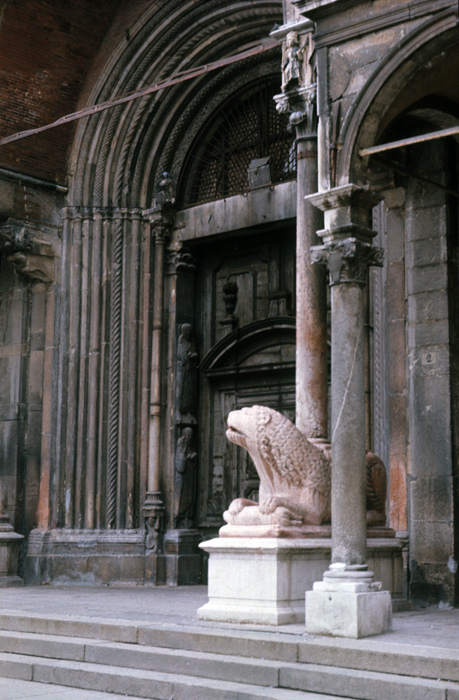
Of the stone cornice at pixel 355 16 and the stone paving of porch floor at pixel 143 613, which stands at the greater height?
the stone cornice at pixel 355 16

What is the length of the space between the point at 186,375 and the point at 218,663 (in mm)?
7777

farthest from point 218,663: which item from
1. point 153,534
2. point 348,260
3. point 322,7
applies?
point 153,534

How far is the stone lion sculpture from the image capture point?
29.4ft

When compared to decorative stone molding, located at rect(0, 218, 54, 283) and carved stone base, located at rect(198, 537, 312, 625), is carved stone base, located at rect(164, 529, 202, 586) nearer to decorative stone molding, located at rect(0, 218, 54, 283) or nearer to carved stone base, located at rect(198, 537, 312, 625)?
decorative stone molding, located at rect(0, 218, 54, 283)

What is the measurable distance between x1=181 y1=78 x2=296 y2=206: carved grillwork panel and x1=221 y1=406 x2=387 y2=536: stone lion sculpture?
6137 mm

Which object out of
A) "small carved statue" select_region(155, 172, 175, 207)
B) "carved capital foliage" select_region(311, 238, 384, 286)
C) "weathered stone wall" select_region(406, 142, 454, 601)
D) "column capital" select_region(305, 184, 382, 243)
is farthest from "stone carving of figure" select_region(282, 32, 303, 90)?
"small carved statue" select_region(155, 172, 175, 207)

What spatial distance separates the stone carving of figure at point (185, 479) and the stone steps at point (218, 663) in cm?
562

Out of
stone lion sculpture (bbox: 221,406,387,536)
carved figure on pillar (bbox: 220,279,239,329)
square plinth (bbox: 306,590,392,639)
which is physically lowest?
square plinth (bbox: 306,590,392,639)

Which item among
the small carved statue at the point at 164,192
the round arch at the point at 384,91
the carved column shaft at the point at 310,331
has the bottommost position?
the carved column shaft at the point at 310,331

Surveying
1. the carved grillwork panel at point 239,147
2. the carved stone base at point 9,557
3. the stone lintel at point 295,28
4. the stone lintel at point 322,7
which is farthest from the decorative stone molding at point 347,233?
the carved stone base at point 9,557

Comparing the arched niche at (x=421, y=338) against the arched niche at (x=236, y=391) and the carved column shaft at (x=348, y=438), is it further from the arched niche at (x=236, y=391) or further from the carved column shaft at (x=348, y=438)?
the arched niche at (x=236, y=391)

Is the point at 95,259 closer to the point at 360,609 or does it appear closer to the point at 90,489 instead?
the point at 90,489

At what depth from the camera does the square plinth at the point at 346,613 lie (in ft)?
25.8

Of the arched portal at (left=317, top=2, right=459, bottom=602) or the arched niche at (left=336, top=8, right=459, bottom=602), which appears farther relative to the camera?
the arched niche at (left=336, top=8, right=459, bottom=602)
